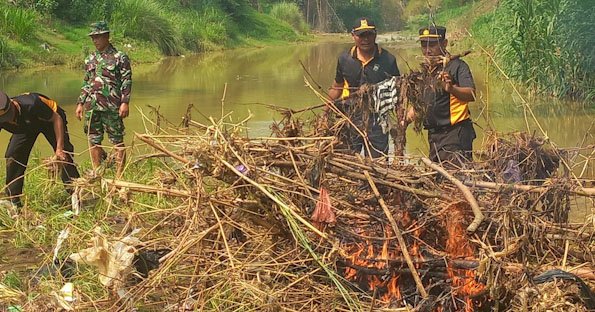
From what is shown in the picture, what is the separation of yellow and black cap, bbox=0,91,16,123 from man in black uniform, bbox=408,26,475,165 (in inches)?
109

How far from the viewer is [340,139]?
3514 mm

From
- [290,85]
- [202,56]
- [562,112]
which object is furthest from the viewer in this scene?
[202,56]

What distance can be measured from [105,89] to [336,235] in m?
3.56

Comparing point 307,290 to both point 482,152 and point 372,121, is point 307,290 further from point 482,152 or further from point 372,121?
point 482,152

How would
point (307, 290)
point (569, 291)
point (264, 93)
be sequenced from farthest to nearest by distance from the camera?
point (264, 93) < point (307, 290) < point (569, 291)

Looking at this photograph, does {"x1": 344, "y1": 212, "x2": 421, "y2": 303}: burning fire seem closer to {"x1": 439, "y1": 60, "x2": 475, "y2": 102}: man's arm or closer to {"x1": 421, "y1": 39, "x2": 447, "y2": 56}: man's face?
{"x1": 439, "y1": 60, "x2": 475, "y2": 102}: man's arm

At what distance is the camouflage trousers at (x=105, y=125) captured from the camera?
616cm

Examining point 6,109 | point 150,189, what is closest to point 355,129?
point 150,189

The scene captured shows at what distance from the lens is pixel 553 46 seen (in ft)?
33.1

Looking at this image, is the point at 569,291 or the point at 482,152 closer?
the point at 569,291

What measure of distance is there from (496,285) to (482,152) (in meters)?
1.09

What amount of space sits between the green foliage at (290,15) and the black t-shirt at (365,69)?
114 feet

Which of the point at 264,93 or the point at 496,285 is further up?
the point at 496,285

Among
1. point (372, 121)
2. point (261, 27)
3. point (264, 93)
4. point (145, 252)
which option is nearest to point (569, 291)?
point (372, 121)
